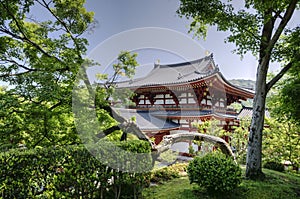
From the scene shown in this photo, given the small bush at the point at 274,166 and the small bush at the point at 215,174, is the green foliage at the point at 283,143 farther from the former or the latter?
the small bush at the point at 215,174

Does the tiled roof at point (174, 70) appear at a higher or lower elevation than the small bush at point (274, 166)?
higher

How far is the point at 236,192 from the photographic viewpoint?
4109mm

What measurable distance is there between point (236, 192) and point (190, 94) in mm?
8172

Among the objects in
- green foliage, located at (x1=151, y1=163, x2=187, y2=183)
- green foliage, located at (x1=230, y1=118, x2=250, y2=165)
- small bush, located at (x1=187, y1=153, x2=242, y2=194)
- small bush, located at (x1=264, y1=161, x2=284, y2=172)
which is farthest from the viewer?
green foliage, located at (x1=230, y1=118, x2=250, y2=165)

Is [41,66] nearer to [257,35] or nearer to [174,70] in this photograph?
[257,35]

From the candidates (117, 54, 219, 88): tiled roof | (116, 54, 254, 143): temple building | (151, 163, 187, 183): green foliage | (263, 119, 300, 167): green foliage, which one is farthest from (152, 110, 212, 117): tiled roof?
(151, 163, 187, 183): green foliage

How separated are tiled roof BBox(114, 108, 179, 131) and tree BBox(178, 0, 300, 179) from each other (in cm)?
594

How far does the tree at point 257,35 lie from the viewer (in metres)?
4.71

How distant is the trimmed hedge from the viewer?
237cm

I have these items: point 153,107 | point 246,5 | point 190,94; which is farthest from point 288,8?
point 153,107

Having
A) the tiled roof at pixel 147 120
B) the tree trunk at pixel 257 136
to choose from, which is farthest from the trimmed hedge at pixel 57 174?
the tiled roof at pixel 147 120

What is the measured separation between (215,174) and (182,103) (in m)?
8.41

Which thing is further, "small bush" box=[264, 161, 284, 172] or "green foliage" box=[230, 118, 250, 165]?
"green foliage" box=[230, 118, 250, 165]

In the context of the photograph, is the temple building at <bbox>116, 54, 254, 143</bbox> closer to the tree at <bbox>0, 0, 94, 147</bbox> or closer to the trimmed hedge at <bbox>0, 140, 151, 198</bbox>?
the tree at <bbox>0, 0, 94, 147</bbox>
